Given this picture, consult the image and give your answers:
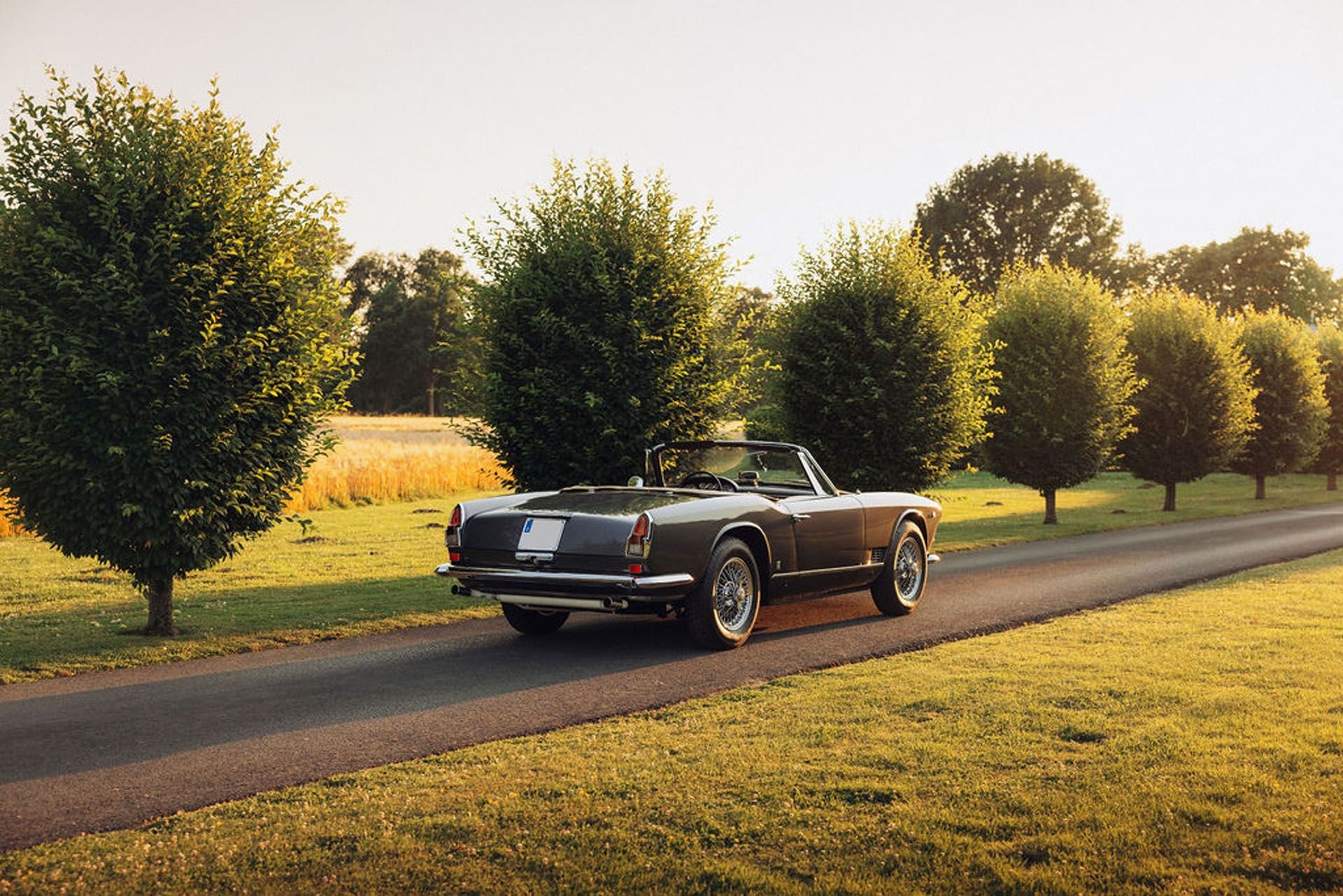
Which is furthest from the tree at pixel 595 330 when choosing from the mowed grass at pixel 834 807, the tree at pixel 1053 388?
the tree at pixel 1053 388

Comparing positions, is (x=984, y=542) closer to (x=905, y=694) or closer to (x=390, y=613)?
(x=390, y=613)

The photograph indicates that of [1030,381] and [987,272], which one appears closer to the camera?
[1030,381]

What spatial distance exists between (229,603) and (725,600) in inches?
248

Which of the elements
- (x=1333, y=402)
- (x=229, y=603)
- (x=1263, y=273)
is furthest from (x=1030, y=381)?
(x=1263, y=273)

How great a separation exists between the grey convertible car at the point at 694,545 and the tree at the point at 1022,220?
205ft

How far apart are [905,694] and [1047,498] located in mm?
21551

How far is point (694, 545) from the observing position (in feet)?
30.8

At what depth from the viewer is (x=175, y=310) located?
9914mm

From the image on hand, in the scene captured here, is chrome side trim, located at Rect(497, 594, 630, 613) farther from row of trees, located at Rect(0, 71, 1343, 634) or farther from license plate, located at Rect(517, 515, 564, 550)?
row of trees, located at Rect(0, 71, 1343, 634)

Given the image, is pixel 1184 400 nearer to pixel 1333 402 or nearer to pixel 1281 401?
pixel 1281 401

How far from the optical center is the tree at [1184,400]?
33.1m

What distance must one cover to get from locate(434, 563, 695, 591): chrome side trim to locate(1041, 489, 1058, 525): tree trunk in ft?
64.0

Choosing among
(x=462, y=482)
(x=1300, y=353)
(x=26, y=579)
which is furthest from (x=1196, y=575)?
(x=1300, y=353)

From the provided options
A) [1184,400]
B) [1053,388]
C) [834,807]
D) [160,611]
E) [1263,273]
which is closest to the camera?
[834,807]
